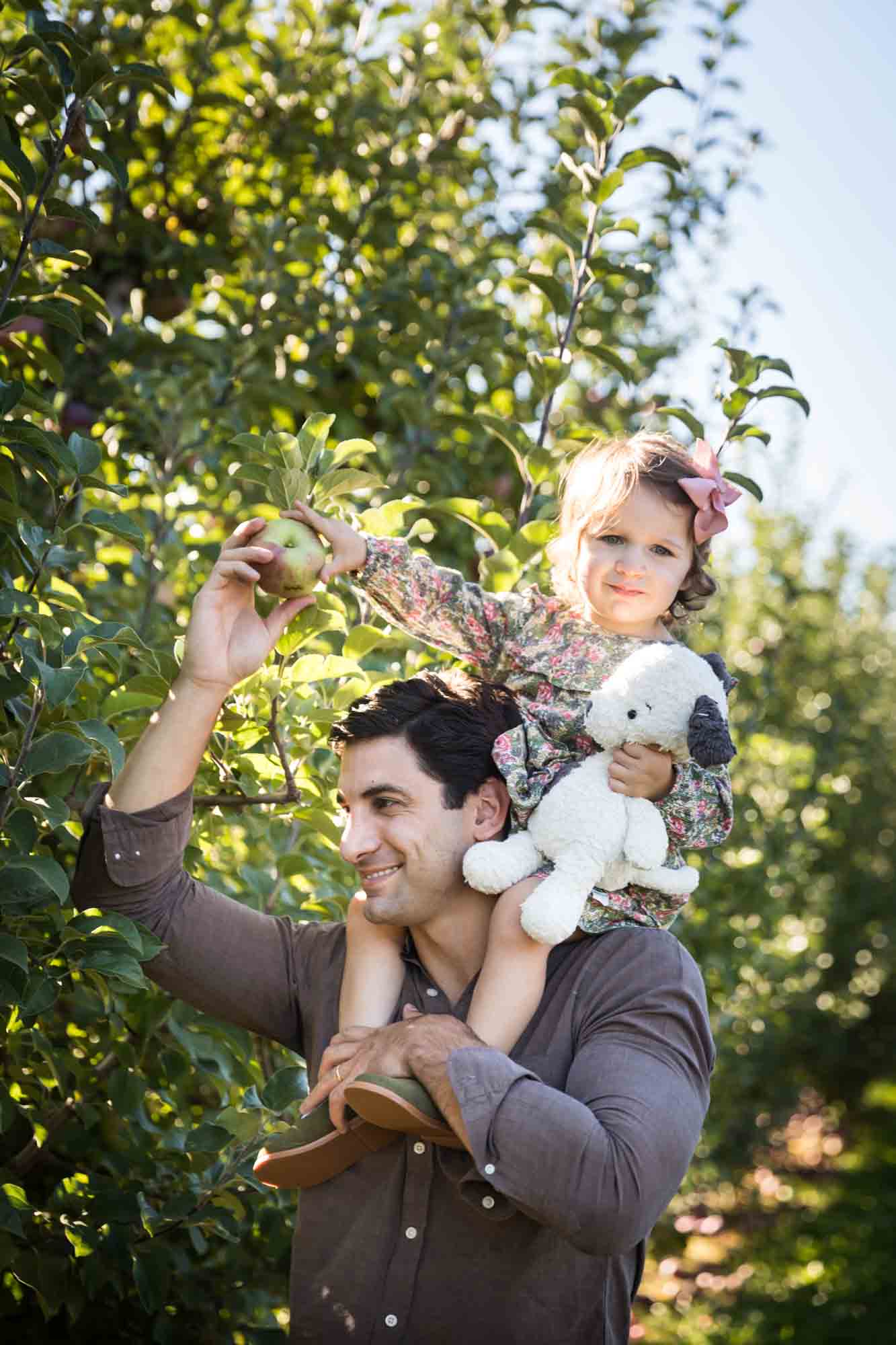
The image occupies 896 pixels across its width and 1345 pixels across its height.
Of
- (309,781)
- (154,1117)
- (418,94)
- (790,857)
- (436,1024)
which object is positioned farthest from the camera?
(790,857)

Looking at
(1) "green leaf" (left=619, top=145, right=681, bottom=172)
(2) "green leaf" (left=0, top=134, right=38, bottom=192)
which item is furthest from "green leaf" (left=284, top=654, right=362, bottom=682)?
(1) "green leaf" (left=619, top=145, right=681, bottom=172)

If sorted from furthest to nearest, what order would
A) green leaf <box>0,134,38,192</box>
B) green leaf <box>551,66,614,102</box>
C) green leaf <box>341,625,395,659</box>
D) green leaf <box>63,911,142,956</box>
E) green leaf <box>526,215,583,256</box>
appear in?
green leaf <box>526,215,583,256</box>
green leaf <box>551,66,614,102</box>
green leaf <box>341,625,395,659</box>
green leaf <box>0,134,38,192</box>
green leaf <box>63,911,142,956</box>

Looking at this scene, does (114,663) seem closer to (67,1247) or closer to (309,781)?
(309,781)

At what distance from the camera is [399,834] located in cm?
193

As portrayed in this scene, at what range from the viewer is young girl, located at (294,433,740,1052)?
6.30 feet

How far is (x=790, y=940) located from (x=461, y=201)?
290 cm

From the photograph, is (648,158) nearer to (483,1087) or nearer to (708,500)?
(708,500)

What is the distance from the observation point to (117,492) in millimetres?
1755

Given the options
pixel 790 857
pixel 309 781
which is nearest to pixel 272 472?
pixel 309 781

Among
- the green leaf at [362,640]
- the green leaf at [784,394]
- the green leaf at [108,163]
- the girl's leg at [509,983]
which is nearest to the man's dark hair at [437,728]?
the green leaf at [362,640]

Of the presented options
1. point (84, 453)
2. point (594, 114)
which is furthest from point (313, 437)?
point (594, 114)

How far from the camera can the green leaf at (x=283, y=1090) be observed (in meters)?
2.00

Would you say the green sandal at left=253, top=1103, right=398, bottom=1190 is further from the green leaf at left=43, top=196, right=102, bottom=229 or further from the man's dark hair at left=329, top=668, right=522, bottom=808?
the green leaf at left=43, top=196, right=102, bottom=229

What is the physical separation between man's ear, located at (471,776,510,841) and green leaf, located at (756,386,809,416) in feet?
2.58
